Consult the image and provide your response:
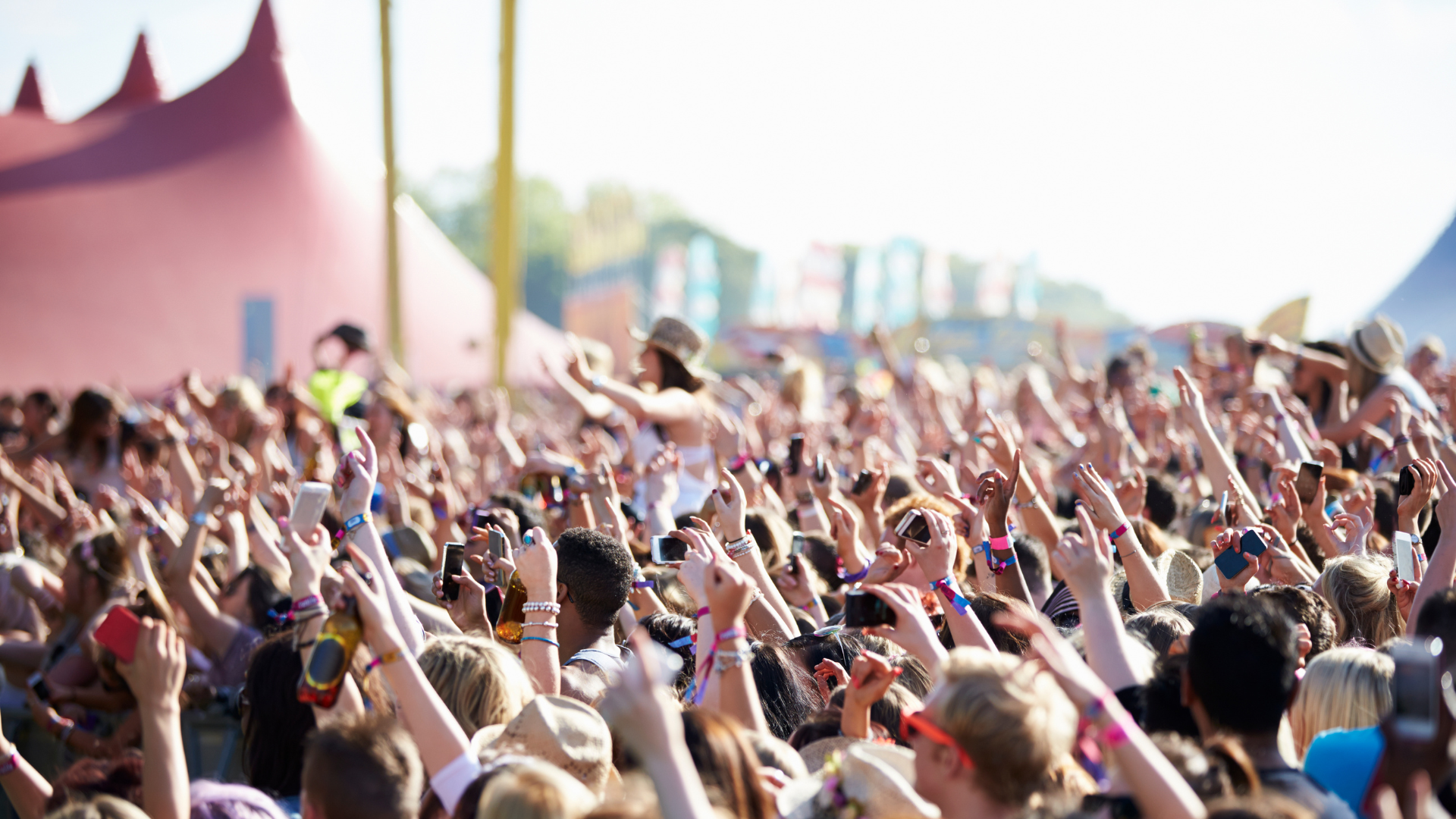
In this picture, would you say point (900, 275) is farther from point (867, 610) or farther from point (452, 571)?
point (867, 610)

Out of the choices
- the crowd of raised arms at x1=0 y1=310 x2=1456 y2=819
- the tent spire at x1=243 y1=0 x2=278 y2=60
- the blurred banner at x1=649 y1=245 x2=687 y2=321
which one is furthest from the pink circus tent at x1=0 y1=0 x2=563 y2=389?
the blurred banner at x1=649 y1=245 x2=687 y2=321

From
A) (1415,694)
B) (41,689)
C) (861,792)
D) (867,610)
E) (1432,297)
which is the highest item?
(1415,694)

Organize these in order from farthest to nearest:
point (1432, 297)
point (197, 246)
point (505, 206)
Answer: point (197, 246) → point (505, 206) → point (1432, 297)

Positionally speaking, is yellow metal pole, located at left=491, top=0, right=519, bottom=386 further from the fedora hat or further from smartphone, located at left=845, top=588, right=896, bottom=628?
smartphone, located at left=845, top=588, right=896, bottom=628

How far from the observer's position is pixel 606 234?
4216 cm

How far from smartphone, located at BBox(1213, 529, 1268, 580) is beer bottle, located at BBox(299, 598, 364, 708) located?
2419 mm

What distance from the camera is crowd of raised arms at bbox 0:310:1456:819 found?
1.88 metres

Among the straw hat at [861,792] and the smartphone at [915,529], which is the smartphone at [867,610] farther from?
the smartphone at [915,529]

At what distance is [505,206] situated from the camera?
47.5 ft

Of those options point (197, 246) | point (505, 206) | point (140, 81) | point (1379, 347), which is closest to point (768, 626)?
point (1379, 347)

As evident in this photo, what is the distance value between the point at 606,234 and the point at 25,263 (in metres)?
26.9

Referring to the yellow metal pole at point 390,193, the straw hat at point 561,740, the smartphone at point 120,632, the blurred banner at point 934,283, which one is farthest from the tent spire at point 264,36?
the blurred banner at point 934,283

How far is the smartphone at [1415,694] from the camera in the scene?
1518 mm

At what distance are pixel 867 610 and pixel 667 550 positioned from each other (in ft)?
4.06
